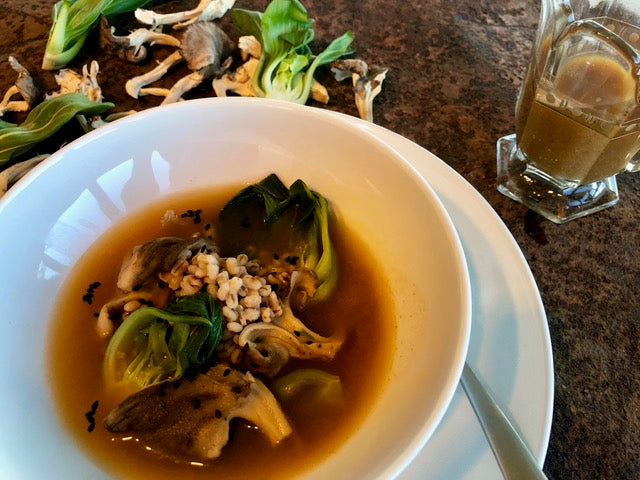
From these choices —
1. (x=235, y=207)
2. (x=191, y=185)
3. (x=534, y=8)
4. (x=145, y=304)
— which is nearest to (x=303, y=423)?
(x=145, y=304)

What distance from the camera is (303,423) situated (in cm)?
98

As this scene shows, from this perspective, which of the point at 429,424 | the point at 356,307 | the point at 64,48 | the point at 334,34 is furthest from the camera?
the point at 334,34

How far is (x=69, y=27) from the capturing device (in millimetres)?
1691

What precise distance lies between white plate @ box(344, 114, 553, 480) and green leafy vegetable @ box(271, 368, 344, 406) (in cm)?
22

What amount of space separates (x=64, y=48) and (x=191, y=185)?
32.2 inches

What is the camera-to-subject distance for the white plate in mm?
838

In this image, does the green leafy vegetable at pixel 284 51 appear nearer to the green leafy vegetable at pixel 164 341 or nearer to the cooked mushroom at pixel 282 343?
the cooked mushroom at pixel 282 343

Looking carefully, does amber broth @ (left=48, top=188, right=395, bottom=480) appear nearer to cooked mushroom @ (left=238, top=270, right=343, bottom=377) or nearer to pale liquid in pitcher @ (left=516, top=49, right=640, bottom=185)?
cooked mushroom @ (left=238, top=270, right=343, bottom=377)

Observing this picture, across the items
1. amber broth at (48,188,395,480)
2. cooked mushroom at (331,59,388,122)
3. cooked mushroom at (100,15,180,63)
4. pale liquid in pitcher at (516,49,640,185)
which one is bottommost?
amber broth at (48,188,395,480)

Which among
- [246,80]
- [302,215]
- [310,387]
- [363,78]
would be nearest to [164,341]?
[310,387]

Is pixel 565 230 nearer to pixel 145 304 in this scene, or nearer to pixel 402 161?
pixel 402 161

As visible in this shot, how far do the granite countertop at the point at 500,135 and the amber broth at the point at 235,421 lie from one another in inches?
15.1

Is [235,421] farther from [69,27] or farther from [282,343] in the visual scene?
[69,27]

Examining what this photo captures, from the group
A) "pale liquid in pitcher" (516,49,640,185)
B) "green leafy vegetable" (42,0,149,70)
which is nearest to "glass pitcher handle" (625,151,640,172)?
"pale liquid in pitcher" (516,49,640,185)
